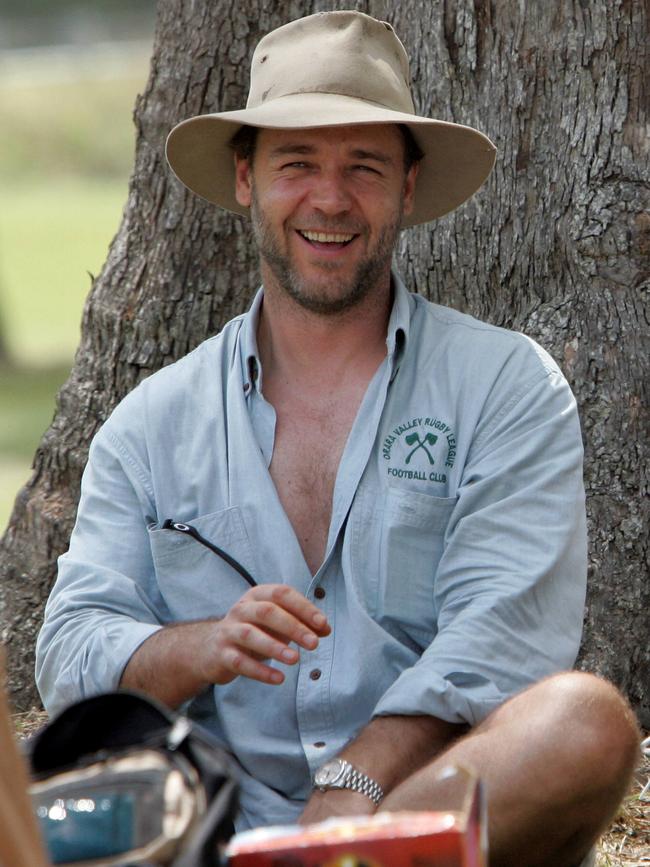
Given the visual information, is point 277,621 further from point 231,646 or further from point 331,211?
point 331,211

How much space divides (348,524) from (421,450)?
22 cm

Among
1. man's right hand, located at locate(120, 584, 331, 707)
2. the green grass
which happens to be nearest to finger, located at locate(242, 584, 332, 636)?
man's right hand, located at locate(120, 584, 331, 707)

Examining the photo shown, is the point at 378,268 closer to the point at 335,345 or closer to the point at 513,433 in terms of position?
the point at 335,345

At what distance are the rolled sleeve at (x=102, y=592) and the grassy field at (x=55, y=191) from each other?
12.4m

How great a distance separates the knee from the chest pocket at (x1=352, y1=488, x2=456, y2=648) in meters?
0.38

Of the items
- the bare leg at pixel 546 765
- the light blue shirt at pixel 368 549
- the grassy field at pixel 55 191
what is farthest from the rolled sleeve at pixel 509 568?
the grassy field at pixel 55 191

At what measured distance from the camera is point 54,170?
98.2 feet

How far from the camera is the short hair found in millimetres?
3428

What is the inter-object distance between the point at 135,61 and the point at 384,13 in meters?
28.7

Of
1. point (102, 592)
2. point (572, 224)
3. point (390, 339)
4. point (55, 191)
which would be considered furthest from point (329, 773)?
point (55, 191)

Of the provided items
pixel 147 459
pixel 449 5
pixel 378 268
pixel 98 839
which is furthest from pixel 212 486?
pixel 449 5

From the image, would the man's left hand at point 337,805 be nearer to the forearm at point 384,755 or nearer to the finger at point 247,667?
the forearm at point 384,755

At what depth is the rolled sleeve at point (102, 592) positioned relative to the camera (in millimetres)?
2977

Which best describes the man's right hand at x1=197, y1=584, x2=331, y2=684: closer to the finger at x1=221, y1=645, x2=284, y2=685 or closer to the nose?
the finger at x1=221, y1=645, x2=284, y2=685
